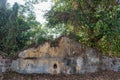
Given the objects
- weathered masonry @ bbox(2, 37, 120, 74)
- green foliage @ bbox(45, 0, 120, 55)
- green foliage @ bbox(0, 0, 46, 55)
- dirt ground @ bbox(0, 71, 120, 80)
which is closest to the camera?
dirt ground @ bbox(0, 71, 120, 80)

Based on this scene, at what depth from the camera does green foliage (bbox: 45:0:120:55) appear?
34.3 feet

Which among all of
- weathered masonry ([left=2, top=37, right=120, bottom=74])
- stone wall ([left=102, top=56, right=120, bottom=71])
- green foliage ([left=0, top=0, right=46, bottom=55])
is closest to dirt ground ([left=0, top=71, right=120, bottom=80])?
weathered masonry ([left=2, top=37, right=120, bottom=74])

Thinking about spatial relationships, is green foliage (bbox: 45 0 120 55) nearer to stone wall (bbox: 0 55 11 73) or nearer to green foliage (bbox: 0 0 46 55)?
green foliage (bbox: 0 0 46 55)

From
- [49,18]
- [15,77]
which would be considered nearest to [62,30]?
[49,18]

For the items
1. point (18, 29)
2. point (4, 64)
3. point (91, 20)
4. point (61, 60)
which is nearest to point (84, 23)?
point (91, 20)

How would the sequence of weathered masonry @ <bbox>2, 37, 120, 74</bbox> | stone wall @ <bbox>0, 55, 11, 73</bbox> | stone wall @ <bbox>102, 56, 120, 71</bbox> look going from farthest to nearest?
stone wall @ <bbox>102, 56, 120, 71</bbox>
weathered masonry @ <bbox>2, 37, 120, 74</bbox>
stone wall @ <bbox>0, 55, 11, 73</bbox>

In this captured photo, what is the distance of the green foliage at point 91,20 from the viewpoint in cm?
1047

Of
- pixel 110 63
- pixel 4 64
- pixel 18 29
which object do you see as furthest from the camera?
pixel 18 29

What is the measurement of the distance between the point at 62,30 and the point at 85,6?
179cm

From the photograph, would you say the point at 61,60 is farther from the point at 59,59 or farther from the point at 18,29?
the point at 18,29

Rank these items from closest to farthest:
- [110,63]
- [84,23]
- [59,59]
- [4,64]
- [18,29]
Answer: [4,64], [59,59], [110,63], [84,23], [18,29]

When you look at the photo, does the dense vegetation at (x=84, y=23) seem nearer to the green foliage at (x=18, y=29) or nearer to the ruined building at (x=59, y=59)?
the green foliage at (x=18, y=29)

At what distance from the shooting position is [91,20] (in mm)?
10992

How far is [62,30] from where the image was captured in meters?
12.4
